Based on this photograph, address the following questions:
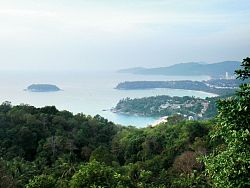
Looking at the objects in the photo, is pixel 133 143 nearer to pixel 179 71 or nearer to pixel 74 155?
pixel 74 155

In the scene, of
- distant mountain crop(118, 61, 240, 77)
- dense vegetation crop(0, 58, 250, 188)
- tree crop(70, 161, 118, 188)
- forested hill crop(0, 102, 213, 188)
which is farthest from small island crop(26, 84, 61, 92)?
tree crop(70, 161, 118, 188)

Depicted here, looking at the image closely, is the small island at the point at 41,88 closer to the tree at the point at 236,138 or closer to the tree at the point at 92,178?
the tree at the point at 92,178

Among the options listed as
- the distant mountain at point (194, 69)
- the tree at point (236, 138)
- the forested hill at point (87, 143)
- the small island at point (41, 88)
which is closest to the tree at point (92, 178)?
the tree at point (236, 138)

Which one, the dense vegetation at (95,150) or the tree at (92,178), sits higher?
the tree at (92,178)

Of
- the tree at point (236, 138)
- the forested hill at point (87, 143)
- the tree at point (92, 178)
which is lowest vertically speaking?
the forested hill at point (87, 143)

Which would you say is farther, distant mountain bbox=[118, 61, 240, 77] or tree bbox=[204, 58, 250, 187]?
distant mountain bbox=[118, 61, 240, 77]

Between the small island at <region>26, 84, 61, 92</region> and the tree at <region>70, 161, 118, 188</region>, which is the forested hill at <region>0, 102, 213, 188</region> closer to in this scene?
the tree at <region>70, 161, 118, 188</region>

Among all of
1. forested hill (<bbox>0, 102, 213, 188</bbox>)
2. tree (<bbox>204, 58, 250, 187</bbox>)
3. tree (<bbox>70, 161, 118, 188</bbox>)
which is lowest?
forested hill (<bbox>0, 102, 213, 188</bbox>)
